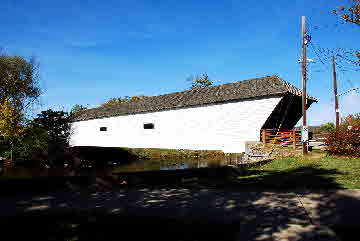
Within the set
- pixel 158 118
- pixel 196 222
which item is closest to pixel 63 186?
pixel 196 222

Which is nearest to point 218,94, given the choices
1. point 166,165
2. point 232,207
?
point 166,165

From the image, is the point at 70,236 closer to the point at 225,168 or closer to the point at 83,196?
the point at 83,196

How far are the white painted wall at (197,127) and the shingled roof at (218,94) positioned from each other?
0.47 metres

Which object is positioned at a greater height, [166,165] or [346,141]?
[346,141]

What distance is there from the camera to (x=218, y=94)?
70.6 ft

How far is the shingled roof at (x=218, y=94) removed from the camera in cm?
1836

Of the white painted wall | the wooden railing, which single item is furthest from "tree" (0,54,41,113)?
the wooden railing

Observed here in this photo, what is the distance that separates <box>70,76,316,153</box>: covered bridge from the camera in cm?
1825

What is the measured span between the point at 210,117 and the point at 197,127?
1.45m

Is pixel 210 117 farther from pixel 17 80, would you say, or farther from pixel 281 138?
pixel 17 80

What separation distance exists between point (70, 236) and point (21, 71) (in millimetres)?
37542

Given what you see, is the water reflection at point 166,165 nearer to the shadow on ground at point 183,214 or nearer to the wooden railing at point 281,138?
the wooden railing at point 281,138

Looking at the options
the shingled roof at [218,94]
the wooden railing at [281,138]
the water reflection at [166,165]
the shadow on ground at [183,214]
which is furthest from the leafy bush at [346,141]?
Answer: the shadow on ground at [183,214]

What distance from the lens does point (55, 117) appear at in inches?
825
